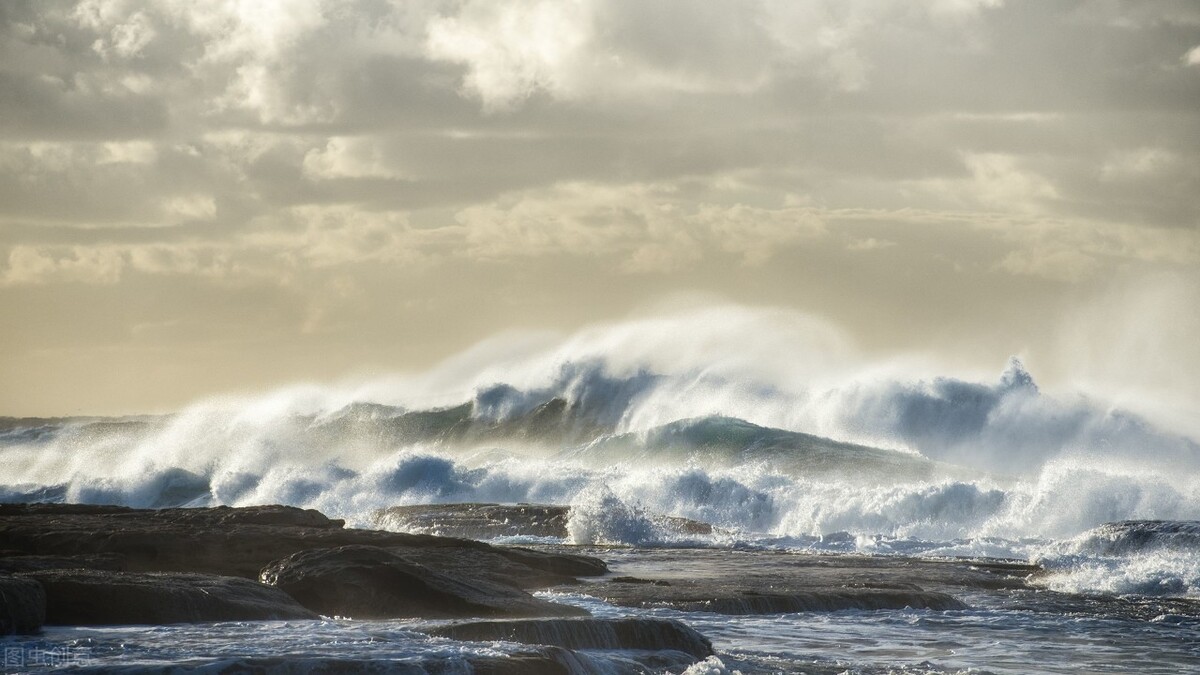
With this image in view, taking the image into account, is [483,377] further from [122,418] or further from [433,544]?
[122,418]

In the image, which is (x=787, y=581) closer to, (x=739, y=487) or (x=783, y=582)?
(x=783, y=582)

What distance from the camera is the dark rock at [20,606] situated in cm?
1025

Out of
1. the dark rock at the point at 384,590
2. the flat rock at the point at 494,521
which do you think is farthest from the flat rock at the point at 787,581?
the flat rock at the point at 494,521

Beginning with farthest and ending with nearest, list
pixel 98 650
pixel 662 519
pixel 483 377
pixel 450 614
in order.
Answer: pixel 483 377, pixel 662 519, pixel 450 614, pixel 98 650

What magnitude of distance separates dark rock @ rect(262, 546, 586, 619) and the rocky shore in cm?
2

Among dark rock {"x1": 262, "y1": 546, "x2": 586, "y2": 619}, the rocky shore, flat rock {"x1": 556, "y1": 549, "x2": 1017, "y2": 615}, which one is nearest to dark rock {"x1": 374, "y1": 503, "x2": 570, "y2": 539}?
flat rock {"x1": 556, "y1": 549, "x2": 1017, "y2": 615}

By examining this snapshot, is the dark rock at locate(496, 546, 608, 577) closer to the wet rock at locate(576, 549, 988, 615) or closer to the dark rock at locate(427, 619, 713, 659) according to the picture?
the wet rock at locate(576, 549, 988, 615)

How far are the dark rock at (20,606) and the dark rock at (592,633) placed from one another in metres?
3.09

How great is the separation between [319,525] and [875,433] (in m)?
25.0

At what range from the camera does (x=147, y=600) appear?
11.5m

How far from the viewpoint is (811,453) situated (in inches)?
1484

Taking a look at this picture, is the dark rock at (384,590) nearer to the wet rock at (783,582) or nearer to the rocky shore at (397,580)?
the rocky shore at (397,580)

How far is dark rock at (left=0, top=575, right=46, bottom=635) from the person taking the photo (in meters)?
10.2

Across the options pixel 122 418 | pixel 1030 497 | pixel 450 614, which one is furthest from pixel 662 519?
pixel 122 418
